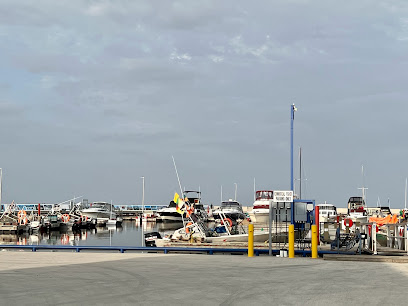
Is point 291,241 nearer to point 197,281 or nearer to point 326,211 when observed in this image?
point 197,281

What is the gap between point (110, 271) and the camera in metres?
17.9

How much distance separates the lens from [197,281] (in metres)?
15.6

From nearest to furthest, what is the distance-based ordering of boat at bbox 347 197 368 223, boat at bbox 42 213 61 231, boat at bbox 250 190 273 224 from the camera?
boat at bbox 250 190 273 224 → boat at bbox 347 197 368 223 → boat at bbox 42 213 61 231

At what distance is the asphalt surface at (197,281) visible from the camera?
501 inches

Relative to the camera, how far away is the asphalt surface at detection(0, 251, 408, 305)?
501 inches

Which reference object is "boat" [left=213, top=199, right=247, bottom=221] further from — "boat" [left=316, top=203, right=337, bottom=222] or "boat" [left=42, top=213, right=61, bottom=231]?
"boat" [left=42, top=213, right=61, bottom=231]

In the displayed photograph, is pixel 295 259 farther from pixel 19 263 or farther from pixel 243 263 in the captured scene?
pixel 19 263

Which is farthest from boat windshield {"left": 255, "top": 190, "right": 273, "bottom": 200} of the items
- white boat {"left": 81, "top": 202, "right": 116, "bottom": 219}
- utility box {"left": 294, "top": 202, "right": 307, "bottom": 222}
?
white boat {"left": 81, "top": 202, "right": 116, "bottom": 219}

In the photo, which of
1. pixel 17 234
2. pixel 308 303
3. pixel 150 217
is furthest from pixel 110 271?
pixel 150 217

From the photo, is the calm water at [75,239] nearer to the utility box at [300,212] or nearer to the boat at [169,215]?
the utility box at [300,212]

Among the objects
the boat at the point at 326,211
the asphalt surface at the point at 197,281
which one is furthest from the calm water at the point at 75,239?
the asphalt surface at the point at 197,281

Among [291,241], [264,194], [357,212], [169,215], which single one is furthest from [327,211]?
[291,241]

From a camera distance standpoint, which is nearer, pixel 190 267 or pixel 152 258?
pixel 190 267

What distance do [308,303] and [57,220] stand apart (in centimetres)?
6916
